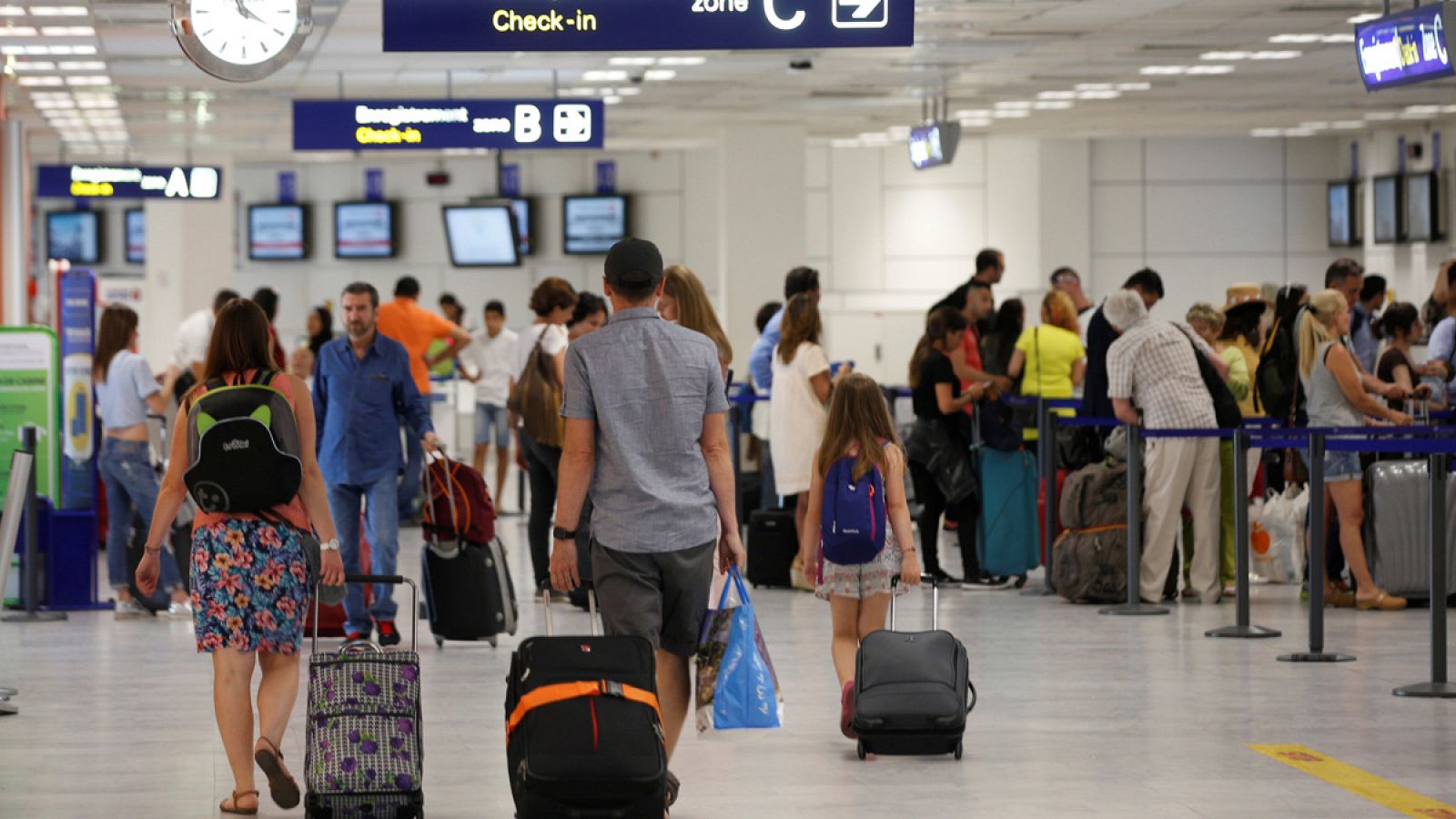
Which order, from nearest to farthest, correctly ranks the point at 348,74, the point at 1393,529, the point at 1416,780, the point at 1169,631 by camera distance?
the point at 1416,780, the point at 1393,529, the point at 1169,631, the point at 348,74

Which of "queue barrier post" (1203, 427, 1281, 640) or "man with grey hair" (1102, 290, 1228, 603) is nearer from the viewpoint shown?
"queue barrier post" (1203, 427, 1281, 640)

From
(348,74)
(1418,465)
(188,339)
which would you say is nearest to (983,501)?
(1418,465)

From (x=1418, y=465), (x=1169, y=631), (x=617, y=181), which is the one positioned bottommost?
(x=1169, y=631)

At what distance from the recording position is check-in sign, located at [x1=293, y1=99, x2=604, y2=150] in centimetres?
1386

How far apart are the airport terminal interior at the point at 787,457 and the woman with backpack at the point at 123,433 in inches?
1.2

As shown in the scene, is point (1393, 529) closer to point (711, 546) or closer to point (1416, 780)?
point (1416, 780)

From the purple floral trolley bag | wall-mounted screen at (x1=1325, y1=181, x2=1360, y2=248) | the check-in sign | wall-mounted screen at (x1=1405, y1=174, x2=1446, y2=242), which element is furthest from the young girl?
wall-mounted screen at (x1=1325, y1=181, x2=1360, y2=248)

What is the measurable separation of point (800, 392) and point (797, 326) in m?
0.35

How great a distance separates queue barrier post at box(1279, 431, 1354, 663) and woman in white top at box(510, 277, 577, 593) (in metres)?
3.61

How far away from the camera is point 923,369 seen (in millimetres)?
11117

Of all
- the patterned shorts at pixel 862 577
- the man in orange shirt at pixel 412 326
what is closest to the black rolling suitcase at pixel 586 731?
the patterned shorts at pixel 862 577

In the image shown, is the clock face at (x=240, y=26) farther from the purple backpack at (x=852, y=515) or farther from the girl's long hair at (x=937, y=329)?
the girl's long hair at (x=937, y=329)

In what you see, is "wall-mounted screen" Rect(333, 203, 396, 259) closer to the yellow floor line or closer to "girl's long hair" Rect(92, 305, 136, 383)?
"girl's long hair" Rect(92, 305, 136, 383)

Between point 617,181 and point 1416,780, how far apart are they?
20.8 m
